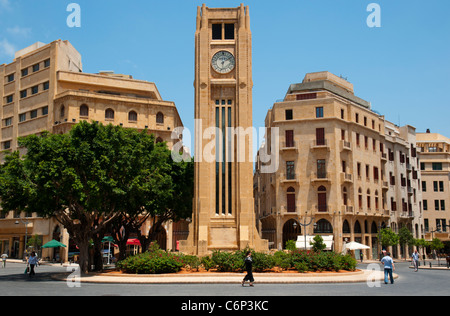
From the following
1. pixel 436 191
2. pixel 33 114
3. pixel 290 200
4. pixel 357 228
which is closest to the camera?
pixel 290 200

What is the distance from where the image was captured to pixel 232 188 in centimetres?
4122

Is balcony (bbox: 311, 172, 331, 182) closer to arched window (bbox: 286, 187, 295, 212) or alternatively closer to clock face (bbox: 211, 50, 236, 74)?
arched window (bbox: 286, 187, 295, 212)

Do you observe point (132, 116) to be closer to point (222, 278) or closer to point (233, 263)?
point (233, 263)

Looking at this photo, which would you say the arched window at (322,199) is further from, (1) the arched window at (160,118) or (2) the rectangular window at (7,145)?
(2) the rectangular window at (7,145)

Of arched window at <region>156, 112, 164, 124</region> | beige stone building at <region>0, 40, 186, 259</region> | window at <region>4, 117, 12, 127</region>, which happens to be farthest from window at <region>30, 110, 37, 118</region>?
arched window at <region>156, 112, 164, 124</region>

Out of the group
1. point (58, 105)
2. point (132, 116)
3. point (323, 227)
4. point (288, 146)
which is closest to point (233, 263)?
point (323, 227)

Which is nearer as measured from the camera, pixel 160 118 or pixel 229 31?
pixel 229 31

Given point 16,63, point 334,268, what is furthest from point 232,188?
point 16,63

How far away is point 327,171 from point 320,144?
404 cm

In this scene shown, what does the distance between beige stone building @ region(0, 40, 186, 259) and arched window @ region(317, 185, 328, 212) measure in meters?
20.3

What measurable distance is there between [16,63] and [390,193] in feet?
202

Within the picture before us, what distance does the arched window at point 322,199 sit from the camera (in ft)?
197

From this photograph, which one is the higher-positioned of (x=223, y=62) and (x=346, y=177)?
(x=223, y=62)

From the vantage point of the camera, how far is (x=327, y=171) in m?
60.5
